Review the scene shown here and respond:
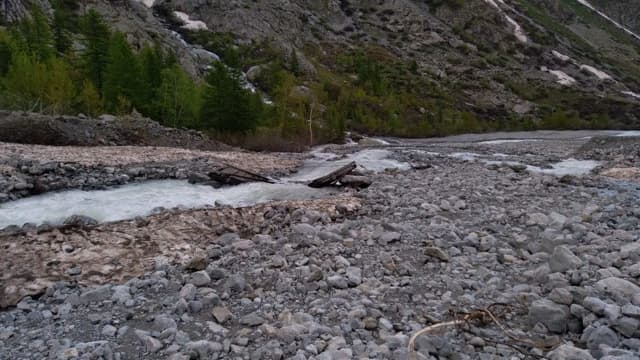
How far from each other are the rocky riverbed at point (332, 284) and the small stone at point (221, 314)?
0.5 inches

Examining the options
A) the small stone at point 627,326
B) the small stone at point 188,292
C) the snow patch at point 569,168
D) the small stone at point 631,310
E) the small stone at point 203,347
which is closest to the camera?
the small stone at point 627,326

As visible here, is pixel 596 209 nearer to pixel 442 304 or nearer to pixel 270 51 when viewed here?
pixel 442 304

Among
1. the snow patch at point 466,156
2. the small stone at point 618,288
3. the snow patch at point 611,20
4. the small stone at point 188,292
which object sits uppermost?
the snow patch at point 611,20

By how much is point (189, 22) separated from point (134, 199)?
105 meters

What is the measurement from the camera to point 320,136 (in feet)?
155

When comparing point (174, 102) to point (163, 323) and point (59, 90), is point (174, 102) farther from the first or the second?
point (163, 323)

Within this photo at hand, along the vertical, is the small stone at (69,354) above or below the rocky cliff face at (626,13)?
below

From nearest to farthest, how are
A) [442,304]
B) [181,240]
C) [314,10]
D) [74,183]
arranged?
1. [442,304]
2. [181,240]
3. [74,183]
4. [314,10]

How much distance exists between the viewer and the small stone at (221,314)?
5.37 meters

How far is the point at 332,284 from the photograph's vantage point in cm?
617

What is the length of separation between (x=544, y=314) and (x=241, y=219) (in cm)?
655

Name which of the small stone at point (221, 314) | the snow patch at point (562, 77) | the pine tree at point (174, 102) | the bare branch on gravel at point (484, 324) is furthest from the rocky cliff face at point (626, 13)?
the small stone at point (221, 314)

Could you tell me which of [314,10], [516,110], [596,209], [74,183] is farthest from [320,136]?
[314,10]

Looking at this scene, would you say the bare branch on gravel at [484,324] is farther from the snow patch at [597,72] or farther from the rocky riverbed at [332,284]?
the snow patch at [597,72]
